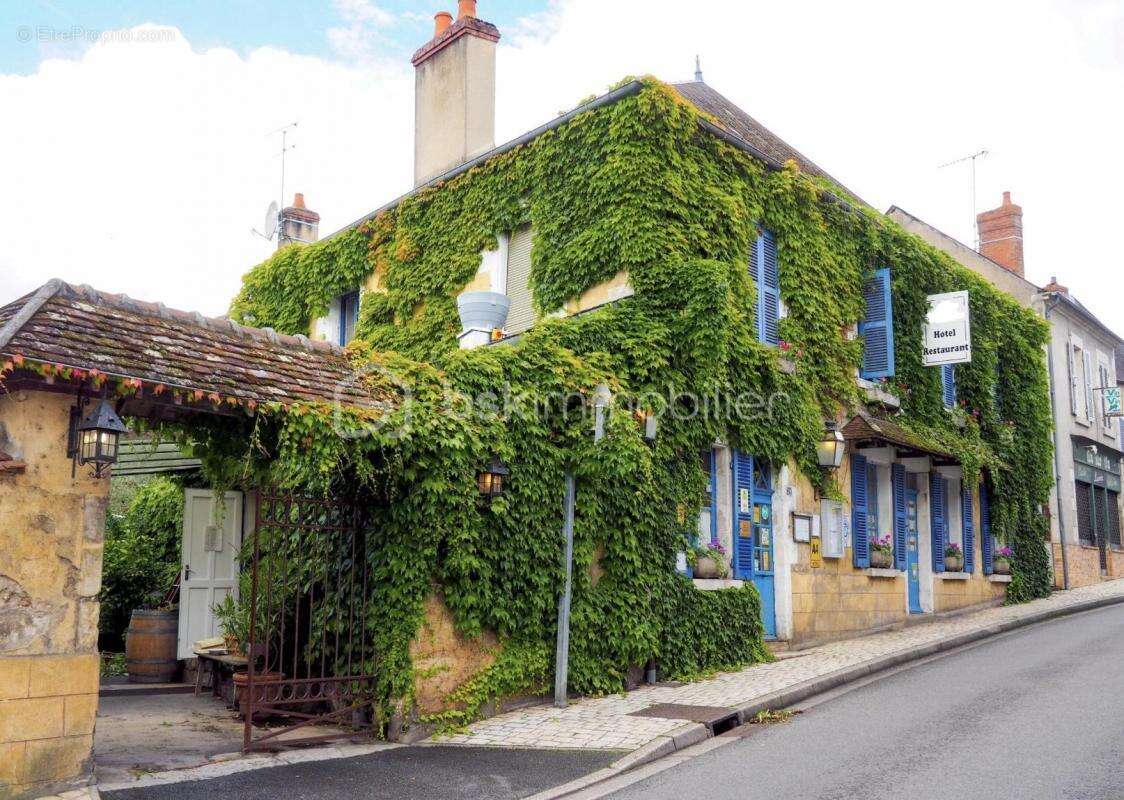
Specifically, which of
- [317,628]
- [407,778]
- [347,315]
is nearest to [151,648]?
[317,628]

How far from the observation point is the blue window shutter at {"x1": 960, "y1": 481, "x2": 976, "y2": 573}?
56.6ft

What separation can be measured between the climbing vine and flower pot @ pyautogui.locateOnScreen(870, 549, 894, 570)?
2.09 metres

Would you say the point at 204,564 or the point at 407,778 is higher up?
the point at 204,564

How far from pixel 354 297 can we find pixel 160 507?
4.39 meters

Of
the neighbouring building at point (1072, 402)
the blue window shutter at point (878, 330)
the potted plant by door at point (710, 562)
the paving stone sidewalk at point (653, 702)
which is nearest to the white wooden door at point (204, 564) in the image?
the paving stone sidewalk at point (653, 702)

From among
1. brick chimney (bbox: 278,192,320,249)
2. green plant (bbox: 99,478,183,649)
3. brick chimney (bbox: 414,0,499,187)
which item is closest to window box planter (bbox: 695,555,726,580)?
brick chimney (bbox: 414,0,499,187)

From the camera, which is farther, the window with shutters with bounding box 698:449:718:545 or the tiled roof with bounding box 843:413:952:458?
the tiled roof with bounding box 843:413:952:458

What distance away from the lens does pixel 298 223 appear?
755 inches

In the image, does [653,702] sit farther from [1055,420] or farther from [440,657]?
[1055,420]

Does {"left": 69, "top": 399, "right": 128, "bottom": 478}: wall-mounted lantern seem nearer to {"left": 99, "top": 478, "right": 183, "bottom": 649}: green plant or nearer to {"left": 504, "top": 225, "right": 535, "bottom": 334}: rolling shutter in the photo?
{"left": 504, "top": 225, "right": 535, "bottom": 334}: rolling shutter

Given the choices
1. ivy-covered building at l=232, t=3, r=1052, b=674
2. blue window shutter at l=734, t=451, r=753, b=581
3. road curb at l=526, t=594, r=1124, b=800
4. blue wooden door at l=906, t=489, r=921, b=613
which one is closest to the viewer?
road curb at l=526, t=594, r=1124, b=800

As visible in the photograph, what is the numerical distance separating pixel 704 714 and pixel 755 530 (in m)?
4.05

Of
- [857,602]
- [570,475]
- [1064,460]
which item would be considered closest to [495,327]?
[570,475]

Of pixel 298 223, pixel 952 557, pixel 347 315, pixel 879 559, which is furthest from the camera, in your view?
pixel 298 223
